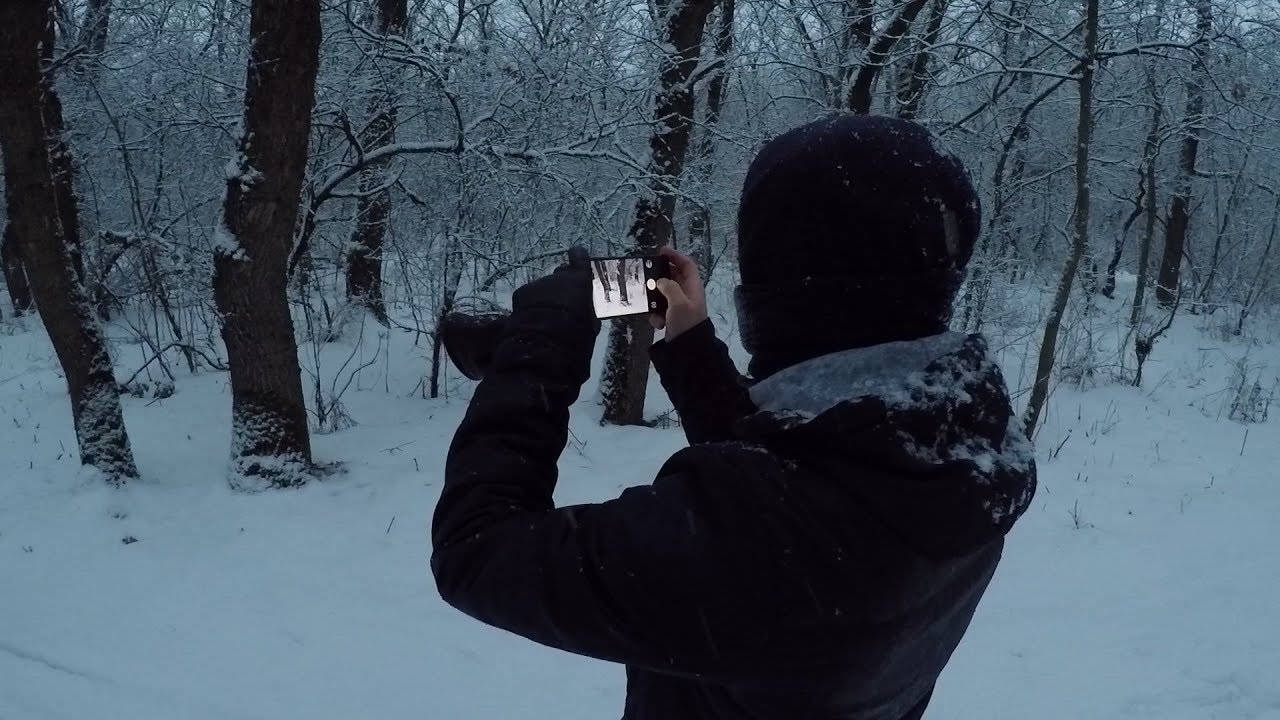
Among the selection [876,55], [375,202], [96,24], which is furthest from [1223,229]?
[96,24]

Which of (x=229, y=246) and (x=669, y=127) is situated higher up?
(x=669, y=127)

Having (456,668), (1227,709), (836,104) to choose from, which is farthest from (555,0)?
(1227,709)

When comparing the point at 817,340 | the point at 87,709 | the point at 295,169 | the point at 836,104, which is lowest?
the point at 87,709

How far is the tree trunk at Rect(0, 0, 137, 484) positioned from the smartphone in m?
4.27

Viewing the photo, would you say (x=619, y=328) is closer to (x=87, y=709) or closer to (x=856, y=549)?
(x=87, y=709)

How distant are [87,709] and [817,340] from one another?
3080 mm

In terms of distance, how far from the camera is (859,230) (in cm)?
89

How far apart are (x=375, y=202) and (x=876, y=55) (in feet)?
16.8

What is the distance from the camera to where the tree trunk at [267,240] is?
13.3 ft

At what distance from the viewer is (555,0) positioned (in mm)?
6852

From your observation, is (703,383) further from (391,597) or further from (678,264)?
(391,597)

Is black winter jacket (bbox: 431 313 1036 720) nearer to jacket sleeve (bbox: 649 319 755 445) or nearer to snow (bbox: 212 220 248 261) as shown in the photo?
jacket sleeve (bbox: 649 319 755 445)

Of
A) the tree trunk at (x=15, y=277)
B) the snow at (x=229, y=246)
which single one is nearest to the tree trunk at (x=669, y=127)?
the snow at (x=229, y=246)

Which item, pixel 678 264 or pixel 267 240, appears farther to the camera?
pixel 267 240
